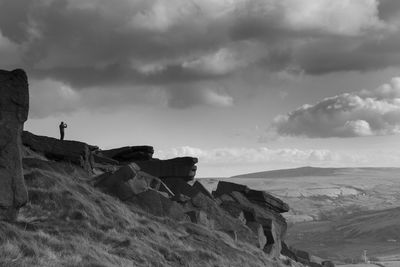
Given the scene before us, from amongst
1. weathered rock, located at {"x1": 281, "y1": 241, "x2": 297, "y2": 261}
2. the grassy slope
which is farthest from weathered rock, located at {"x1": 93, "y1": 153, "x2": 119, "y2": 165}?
weathered rock, located at {"x1": 281, "y1": 241, "x2": 297, "y2": 261}

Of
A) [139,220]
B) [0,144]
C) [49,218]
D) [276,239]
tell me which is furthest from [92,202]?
[276,239]

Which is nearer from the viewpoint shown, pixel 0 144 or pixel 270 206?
pixel 0 144

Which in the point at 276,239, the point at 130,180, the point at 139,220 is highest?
the point at 130,180

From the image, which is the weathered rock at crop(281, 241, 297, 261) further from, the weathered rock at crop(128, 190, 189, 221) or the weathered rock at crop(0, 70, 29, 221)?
the weathered rock at crop(0, 70, 29, 221)

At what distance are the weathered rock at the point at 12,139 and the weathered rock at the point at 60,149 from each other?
18920mm

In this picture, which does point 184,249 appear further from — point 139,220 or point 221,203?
point 221,203

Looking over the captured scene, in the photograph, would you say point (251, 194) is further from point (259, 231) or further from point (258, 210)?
point (259, 231)

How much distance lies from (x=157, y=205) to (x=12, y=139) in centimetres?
1567

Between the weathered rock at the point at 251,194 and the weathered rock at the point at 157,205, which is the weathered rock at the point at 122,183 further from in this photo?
the weathered rock at the point at 251,194

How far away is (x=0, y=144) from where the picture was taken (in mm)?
23156

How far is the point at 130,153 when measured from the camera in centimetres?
5903

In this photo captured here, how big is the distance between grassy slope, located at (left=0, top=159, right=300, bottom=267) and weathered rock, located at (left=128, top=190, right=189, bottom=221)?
1.65m

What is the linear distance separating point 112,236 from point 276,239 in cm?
2734

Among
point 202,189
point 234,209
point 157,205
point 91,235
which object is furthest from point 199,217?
point 91,235
